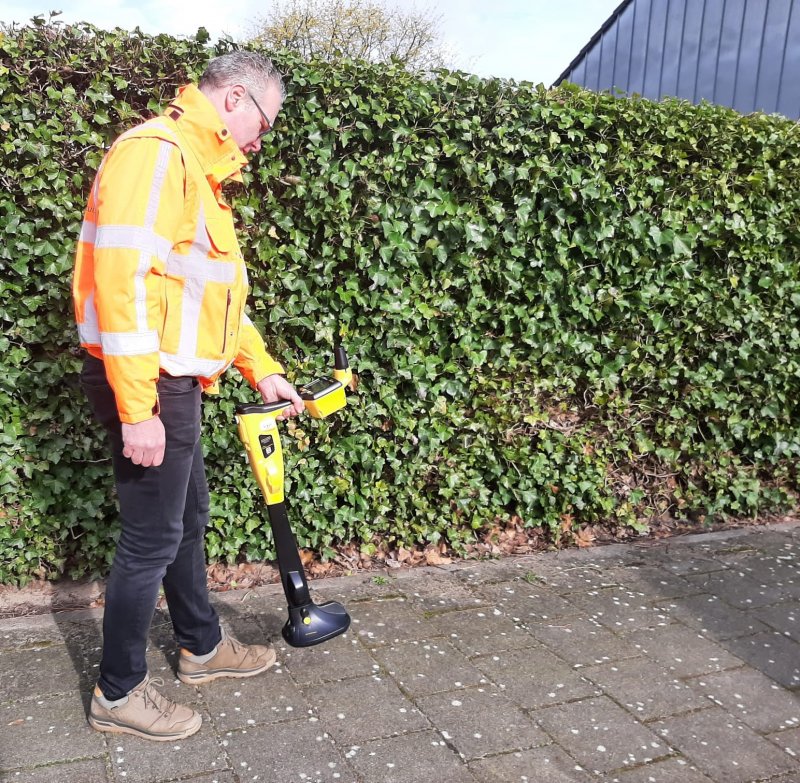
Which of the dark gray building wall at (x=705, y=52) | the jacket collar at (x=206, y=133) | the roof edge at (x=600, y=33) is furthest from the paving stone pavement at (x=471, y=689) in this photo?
the roof edge at (x=600, y=33)

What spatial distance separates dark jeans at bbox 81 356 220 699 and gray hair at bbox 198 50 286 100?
89cm

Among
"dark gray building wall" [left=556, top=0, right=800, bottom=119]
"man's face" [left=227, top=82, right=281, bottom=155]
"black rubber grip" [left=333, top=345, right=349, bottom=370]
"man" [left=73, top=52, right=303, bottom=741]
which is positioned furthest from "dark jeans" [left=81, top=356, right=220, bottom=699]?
"dark gray building wall" [left=556, top=0, right=800, bottom=119]

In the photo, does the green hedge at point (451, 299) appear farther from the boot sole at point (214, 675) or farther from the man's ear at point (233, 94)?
the man's ear at point (233, 94)

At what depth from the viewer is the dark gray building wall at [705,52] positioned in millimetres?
9414

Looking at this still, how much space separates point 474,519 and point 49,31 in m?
3.03

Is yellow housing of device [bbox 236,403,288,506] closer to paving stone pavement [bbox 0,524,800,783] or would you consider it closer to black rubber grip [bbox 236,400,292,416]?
black rubber grip [bbox 236,400,292,416]

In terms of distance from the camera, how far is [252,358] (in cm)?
281

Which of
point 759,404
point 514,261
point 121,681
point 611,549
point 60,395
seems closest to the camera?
point 121,681

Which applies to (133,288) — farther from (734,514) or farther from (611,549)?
(734,514)

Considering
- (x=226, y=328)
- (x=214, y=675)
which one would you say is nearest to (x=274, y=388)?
(x=226, y=328)

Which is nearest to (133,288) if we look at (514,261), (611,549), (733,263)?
(514,261)

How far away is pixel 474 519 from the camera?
415cm

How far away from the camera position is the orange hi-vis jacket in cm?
202

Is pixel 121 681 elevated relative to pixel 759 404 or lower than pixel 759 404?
lower
